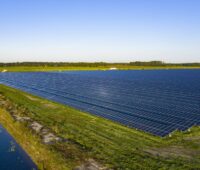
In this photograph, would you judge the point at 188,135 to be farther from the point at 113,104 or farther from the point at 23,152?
the point at 113,104

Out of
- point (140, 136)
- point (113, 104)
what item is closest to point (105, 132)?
point (140, 136)

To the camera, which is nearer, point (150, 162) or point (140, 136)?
point (150, 162)

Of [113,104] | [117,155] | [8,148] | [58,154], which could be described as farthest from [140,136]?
[113,104]

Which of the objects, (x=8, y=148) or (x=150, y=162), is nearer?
(x=150, y=162)

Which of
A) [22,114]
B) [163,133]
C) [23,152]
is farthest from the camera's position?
[22,114]

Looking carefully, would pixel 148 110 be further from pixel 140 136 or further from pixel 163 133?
pixel 140 136

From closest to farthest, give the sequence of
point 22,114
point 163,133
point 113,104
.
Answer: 1. point 163,133
2. point 22,114
3. point 113,104
